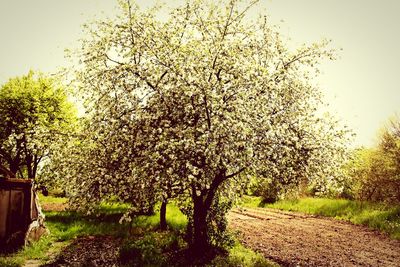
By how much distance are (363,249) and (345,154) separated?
7415 millimetres

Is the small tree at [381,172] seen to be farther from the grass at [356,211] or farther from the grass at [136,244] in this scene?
the grass at [136,244]

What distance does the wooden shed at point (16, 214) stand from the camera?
1780cm

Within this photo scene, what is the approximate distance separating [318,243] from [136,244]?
35.4ft

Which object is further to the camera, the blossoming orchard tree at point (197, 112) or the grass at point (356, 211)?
the grass at point (356, 211)

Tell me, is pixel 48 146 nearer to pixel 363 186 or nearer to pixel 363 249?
pixel 363 249

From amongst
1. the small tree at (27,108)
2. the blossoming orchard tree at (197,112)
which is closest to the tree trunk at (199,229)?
the blossoming orchard tree at (197,112)

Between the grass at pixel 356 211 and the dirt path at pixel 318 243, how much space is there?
1084 mm

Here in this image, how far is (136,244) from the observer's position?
55.4ft

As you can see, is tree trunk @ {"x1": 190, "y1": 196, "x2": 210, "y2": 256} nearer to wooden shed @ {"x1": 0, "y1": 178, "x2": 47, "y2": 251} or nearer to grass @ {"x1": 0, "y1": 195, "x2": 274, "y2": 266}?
grass @ {"x1": 0, "y1": 195, "x2": 274, "y2": 266}

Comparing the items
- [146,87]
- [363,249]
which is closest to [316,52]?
[146,87]

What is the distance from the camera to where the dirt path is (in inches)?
663

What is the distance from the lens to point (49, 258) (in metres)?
16.7

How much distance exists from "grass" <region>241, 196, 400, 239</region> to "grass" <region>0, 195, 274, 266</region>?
4.34 meters

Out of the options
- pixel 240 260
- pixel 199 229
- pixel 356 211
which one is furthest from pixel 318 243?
pixel 356 211
